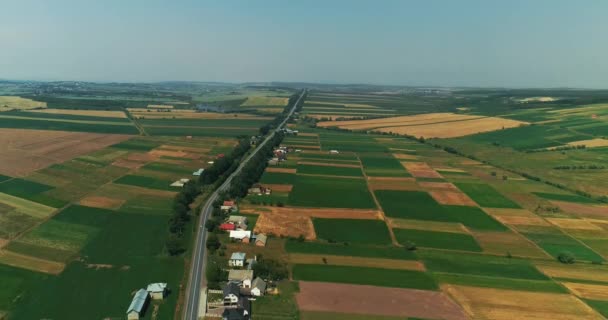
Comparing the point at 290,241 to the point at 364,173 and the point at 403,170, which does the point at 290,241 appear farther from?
the point at 403,170

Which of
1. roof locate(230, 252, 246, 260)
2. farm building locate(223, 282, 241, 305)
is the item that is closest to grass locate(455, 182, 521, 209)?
roof locate(230, 252, 246, 260)

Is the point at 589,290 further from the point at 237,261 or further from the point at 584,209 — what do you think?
the point at 237,261

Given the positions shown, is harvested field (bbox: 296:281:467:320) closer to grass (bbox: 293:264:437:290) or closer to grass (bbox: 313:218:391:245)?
grass (bbox: 293:264:437:290)

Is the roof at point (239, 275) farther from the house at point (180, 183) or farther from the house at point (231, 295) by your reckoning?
the house at point (180, 183)

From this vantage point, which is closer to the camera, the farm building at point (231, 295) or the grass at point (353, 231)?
the farm building at point (231, 295)

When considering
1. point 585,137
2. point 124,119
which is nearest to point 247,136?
point 124,119

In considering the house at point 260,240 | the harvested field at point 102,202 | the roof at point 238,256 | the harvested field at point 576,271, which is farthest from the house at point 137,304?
the harvested field at point 576,271
